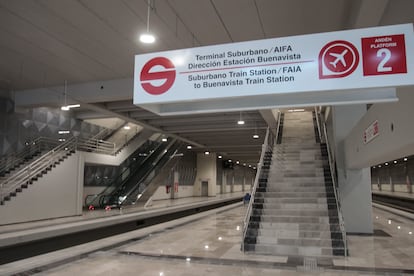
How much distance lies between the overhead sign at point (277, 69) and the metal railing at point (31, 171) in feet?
36.6

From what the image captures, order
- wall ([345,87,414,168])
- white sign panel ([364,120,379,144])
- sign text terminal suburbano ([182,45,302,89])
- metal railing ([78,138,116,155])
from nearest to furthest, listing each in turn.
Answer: sign text terminal suburbano ([182,45,302,89]), wall ([345,87,414,168]), white sign panel ([364,120,379,144]), metal railing ([78,138,116,155])

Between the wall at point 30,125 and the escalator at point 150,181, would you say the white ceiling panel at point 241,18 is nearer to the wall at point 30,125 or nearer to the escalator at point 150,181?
the wall at point 30,125

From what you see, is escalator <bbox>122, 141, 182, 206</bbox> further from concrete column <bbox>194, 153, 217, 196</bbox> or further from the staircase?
concrete column <bbox>194, 153, 217, 196</bbox>

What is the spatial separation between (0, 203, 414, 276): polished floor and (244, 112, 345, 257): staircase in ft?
1.65

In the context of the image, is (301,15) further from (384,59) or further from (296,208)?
(296,208)

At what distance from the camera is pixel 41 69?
10.9m

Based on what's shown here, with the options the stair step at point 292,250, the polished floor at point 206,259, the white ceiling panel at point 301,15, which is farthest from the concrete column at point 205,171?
the white ceiling panel at point 301,15

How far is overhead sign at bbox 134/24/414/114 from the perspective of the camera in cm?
322

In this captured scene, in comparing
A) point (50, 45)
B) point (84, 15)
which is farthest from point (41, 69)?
point (84, 15)

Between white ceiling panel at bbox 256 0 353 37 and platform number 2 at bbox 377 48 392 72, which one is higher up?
white ceiling panel at bbox 256 0 353 37

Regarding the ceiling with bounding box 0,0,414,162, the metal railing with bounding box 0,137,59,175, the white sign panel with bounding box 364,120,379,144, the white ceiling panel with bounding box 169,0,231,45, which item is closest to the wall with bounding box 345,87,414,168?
the white sign panel with bounding box 364,120,379,144

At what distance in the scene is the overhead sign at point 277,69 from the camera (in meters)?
3.22

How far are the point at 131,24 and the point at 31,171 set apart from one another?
9093 millimetres

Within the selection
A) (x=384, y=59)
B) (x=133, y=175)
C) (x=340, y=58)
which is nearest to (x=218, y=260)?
(x=340, y=58)
